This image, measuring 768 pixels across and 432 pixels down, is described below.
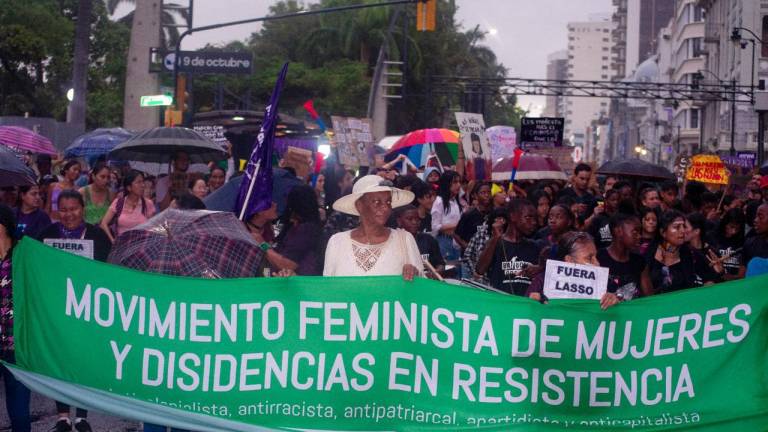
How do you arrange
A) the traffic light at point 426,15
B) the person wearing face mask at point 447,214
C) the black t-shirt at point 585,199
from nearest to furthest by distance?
the person wearing face mask at point 447,214 → the black t-shirt at point 585,199 → the traffic light at point 426,15

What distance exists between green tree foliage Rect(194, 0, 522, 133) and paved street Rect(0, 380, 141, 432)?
41.4 metres

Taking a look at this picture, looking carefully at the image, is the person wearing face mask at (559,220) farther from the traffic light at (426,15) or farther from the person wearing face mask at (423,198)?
the traffic light at (426,15)

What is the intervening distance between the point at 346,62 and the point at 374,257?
5143 cm

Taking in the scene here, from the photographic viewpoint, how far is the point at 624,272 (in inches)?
312

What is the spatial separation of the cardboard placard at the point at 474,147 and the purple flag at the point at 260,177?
9.18m

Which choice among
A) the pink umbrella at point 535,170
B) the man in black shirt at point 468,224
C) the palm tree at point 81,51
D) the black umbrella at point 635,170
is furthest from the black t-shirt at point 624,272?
the palm tree at point 81,51

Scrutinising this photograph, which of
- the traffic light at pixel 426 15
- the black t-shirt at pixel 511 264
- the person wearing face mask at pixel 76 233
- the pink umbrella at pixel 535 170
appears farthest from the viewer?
the traffic light at pixel 426 15

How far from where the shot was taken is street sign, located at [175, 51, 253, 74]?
2473cm

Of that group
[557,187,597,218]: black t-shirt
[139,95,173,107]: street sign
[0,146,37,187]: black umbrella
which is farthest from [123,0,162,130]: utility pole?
[0,146,37,187]: black umbrella

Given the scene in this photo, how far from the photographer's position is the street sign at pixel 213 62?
24.7 meters

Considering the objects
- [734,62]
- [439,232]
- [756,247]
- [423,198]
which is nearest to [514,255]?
[756,247]

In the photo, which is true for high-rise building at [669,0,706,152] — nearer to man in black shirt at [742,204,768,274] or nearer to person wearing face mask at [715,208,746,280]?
person wearing face mask at [715,208,746,280]

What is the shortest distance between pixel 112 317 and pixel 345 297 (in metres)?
1.26

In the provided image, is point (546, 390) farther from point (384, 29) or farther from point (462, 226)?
point (384, 29)
